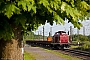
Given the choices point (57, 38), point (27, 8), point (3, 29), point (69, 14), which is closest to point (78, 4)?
point (69, 14)

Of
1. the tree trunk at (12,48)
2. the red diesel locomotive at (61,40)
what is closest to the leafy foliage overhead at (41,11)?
the tree trunk at (12,48)

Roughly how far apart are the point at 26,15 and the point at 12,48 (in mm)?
687

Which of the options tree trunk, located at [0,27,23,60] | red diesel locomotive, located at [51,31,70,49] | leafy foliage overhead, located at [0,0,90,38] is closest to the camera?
leafy foliage overhead, located at [0,0,90,38]

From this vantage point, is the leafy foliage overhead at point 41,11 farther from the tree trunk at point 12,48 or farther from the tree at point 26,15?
the tree trunk at point 12,48

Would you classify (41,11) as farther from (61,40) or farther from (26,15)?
(61,40)

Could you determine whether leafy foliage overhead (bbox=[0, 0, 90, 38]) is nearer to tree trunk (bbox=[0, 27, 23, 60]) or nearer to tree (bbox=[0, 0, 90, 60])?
tree (bbox=[0, 0, 90, 60])

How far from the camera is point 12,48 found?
372cm

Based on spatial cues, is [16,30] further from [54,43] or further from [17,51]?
[54,43]

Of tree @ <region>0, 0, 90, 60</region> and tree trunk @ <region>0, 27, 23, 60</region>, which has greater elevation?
tree @ <region>0, 0, 90, 60</region>

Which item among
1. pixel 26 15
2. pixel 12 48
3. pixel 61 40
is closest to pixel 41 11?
pixel 26 15

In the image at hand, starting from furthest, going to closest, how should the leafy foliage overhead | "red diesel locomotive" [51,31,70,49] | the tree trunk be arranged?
"red diesel locomotive" [51,31,70,49] → the tree trunk → the leafy foliage overhead

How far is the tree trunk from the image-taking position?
147 inches

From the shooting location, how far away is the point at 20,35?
3.86m

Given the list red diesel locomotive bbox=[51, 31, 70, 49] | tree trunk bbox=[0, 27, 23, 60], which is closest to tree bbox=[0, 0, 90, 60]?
tree trunk bbox=[0, 27, 23, 60]
